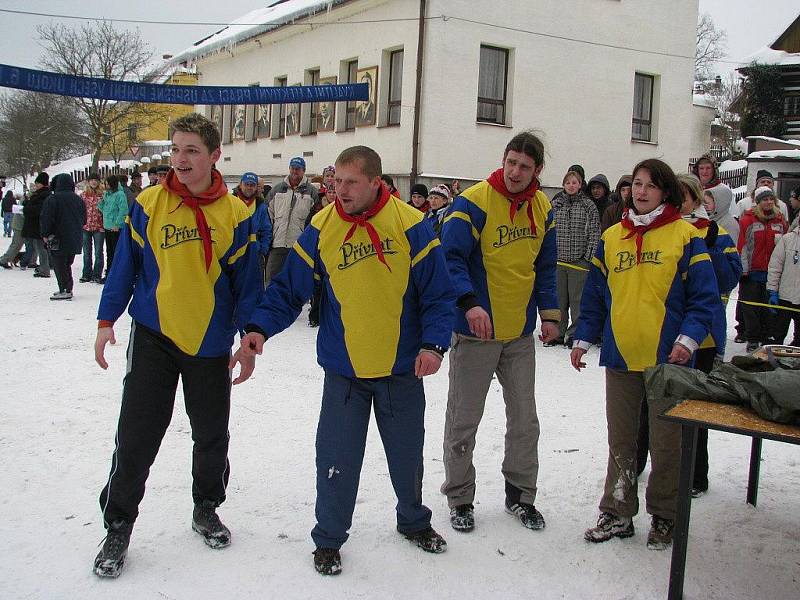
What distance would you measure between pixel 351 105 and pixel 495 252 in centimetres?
1685

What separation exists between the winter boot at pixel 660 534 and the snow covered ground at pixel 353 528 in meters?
0.05

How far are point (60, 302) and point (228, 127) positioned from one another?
1709cm

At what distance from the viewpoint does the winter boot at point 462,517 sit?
3.96m

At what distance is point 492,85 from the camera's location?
18141mm

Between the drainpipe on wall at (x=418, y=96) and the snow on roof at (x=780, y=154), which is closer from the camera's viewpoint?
the drainpipe on wall at (x=418, y=96)

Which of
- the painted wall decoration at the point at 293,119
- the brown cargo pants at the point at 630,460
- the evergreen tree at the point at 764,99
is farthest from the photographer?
the evergreen tree at the point at 764,99

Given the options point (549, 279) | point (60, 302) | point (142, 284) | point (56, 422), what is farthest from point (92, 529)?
point (60, 302)

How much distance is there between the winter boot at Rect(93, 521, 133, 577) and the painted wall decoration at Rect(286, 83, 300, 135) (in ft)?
66.0

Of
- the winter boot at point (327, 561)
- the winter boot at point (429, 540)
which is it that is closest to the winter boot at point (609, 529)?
the winter boot at point (429, 540)

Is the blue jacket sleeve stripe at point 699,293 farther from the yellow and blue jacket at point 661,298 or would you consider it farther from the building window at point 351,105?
the building window at point 351,105

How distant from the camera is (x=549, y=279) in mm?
4230

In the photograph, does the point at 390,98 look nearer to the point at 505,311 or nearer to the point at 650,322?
→ the point at 505,311

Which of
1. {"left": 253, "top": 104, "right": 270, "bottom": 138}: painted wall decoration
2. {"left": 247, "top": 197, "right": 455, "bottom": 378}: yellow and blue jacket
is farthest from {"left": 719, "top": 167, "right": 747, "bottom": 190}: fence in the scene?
{"left": 247, "top": 197, "right": 455, "bottom": 378}: yellow and blue jacket

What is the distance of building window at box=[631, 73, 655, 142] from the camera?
67.1 ft
